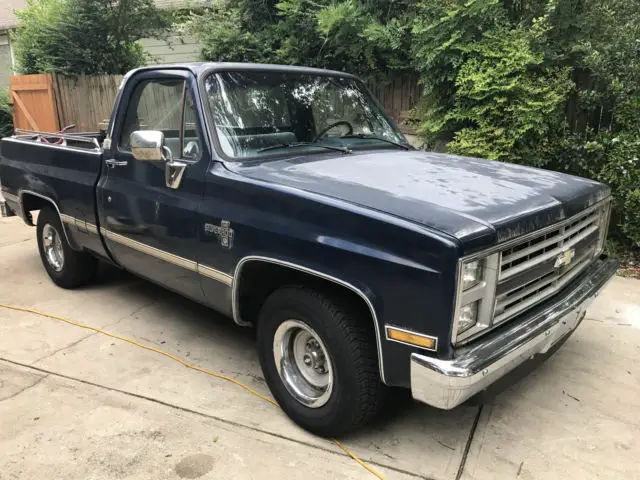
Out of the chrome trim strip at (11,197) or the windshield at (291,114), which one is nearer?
the windshield at (291,114)

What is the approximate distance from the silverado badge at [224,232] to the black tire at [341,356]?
430 mm

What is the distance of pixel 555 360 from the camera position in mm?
3869

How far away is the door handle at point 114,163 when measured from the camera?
12.9ft

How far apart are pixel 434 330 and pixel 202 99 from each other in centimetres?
207

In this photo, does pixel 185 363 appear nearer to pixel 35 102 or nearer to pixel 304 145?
pixel 304 145

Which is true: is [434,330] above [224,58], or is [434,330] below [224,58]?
below

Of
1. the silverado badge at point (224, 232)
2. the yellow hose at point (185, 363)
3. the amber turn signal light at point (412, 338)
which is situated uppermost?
the silverado badge at point (224, 232)

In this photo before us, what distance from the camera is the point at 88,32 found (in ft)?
35.6

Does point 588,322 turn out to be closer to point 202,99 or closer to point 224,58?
point 202,99

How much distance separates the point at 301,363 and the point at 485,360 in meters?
1.13

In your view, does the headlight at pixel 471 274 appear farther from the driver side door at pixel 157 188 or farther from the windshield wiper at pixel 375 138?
the windshield wiper at pixel 375 138

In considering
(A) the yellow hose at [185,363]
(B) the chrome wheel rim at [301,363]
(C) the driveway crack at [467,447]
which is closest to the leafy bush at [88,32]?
(A) the yellow hose at [185,363]

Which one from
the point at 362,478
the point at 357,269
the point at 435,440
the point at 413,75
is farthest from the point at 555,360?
the point at 413,75

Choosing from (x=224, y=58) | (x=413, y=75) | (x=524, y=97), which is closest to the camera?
(x=524, y=97)
